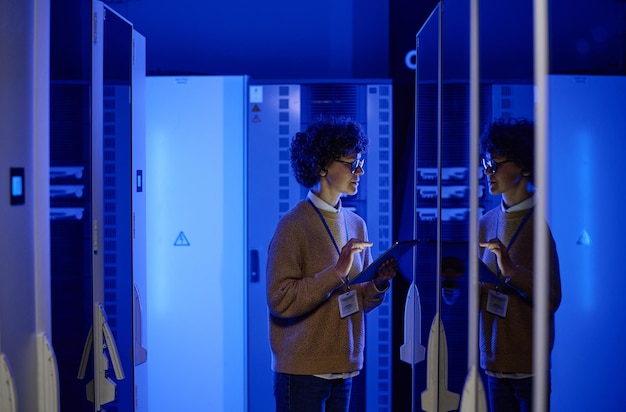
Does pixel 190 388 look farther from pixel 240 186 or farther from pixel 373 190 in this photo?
pixel 373 190

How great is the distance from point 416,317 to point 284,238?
2.03 feet

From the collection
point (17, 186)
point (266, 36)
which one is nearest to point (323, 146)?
point (17, 186)

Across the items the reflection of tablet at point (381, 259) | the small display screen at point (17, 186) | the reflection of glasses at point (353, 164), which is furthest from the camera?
the reflection of glasses at point (353, 164)

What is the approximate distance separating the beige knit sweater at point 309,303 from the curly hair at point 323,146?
10.1 inches

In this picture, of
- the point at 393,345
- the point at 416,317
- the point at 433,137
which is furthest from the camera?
the point at 393,345

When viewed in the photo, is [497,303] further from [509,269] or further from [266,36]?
[266,36]

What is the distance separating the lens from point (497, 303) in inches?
72.8

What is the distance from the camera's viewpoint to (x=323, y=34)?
514cm

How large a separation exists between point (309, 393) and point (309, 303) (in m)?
0.37

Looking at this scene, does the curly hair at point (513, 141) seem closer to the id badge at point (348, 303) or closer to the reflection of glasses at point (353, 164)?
the id badge at point (348, 303)

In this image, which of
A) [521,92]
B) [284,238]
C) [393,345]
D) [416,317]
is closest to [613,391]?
[521,92]

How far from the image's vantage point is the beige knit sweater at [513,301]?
1544mm

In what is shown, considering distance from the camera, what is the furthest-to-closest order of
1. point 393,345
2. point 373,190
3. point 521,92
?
point 393,345
point 373,190
point 521,92

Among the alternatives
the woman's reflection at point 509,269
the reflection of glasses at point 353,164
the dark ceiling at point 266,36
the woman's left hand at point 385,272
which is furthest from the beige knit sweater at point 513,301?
the dark ceiling at point 266,36
